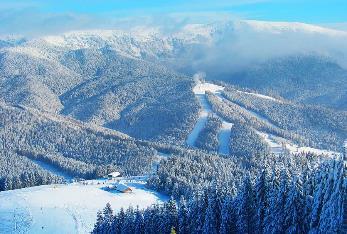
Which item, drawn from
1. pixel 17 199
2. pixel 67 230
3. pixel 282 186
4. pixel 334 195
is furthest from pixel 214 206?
pixel 17 199

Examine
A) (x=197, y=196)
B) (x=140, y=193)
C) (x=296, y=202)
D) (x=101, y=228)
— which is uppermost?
(x=296, y=202)

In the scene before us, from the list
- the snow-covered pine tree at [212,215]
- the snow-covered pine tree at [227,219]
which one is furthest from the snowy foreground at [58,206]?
the snow-covered pine tree at [227,219]

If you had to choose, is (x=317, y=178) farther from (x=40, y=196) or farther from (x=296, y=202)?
(x=40, y=196)

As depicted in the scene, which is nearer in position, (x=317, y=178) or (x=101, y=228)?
(x=317, y=178)

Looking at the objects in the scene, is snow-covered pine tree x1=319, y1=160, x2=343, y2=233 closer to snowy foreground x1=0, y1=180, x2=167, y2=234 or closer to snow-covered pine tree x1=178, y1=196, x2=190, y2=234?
snow-covered pine tree x1=178, y1=196, x2=190, y2=234

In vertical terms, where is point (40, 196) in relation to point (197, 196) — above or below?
below

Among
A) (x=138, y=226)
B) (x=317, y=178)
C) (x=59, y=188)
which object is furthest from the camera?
(x=59, y=188)

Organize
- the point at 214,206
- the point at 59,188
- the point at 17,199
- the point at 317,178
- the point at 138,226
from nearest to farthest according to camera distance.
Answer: the point at 317,178, the point at 214,206, the point at 138,226, the point at 17,199, the point at 59,188

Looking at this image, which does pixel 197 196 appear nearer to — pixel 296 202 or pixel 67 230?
pixel 296 202

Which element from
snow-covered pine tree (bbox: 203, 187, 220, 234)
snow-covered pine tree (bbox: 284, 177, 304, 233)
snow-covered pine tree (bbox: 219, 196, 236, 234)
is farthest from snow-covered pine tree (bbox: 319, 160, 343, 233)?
snow-covered pine tree (bbox: 203, 187, 220, 234)
